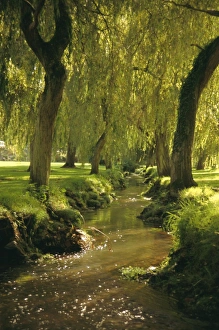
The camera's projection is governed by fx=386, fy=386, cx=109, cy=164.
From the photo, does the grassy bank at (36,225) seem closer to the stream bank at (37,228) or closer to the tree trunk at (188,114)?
the stream bank at (37,228)

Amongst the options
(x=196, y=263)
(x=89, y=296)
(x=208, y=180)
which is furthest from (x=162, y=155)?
(x=89, y=296)

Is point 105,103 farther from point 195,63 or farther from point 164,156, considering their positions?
point 164,156

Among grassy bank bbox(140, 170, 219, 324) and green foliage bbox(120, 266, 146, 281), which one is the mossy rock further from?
grassy bank bbox(140, 170, 219, 324)

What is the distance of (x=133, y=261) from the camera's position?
308 inches

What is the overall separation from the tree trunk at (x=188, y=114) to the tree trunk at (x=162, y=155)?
7439mm

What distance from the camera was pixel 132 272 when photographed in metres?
6.91

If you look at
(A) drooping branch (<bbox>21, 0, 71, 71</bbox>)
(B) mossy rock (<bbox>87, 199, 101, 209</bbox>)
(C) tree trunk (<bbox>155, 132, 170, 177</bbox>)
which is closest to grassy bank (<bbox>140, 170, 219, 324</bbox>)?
(A) drooping branch (<bbox>21, 0, 71, 71</bbox>)

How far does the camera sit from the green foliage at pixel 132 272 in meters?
6.79

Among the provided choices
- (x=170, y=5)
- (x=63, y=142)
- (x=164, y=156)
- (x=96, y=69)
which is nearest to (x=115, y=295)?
(x=96, y=69)

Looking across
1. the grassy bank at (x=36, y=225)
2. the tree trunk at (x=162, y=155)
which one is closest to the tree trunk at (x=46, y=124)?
the grassy bank at (x=36, y=225)

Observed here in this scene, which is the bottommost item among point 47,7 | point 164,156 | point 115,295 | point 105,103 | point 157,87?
point 115,295

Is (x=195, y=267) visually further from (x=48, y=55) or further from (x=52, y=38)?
(x=52, y=38)

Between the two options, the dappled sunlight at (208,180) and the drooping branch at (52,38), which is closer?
the drooping branch at (52,38)

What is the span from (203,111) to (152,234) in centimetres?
669
